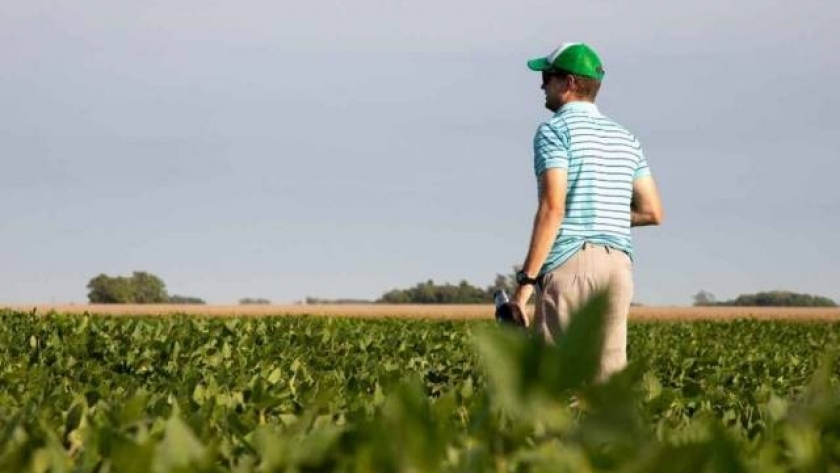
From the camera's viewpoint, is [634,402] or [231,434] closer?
[634,402]

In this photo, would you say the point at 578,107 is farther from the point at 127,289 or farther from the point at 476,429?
the point at 127,289

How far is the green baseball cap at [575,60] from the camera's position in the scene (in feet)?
23.6

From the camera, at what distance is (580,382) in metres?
1.16

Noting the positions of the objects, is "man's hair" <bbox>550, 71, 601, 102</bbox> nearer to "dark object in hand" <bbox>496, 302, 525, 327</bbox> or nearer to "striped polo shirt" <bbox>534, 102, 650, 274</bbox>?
"striped polo shirt" <bbox>534, 102, 650, 274</bbox>

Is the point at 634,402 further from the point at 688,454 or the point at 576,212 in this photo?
the point at 576,212

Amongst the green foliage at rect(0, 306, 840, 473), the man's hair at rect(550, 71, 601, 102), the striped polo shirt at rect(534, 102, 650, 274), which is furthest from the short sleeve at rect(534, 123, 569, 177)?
the green foliage at rect(0, 306, 840, 473)

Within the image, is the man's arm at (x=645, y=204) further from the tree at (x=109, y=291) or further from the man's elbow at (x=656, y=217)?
the tree at (x=109, y=291)

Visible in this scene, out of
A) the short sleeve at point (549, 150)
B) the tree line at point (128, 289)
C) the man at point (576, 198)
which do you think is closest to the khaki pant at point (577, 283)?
the man at point (576, 198)

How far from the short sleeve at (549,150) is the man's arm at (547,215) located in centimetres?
Answer: 4

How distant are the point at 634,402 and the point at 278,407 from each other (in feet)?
9.92

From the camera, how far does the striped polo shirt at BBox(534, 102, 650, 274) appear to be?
7086 mm

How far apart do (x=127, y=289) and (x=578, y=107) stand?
98.3m

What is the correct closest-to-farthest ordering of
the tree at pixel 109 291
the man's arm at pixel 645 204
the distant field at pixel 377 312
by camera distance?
the man's arm at pixel 645 204 → the distant field at pixel 377 312 → the tree at pixel 109 291

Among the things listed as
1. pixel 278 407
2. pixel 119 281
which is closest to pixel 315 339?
pixel 278 407
